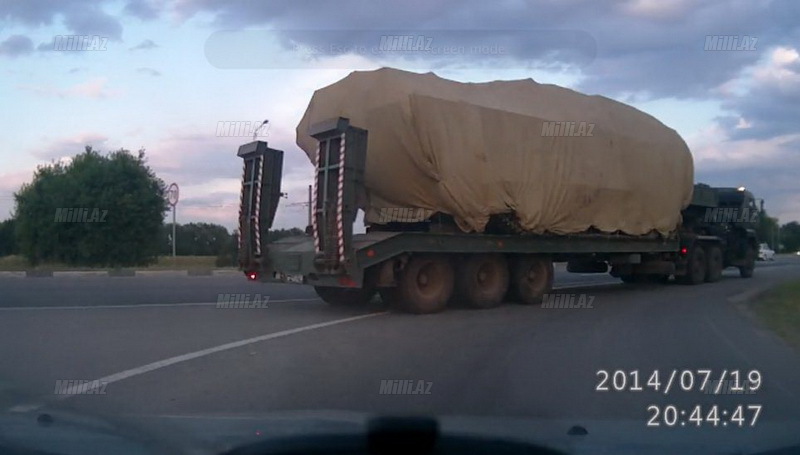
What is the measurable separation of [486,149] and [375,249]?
310 centimetres

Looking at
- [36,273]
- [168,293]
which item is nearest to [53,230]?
[36,273]

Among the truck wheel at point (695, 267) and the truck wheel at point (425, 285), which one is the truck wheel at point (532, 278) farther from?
the truck wheel at point (695, 267)

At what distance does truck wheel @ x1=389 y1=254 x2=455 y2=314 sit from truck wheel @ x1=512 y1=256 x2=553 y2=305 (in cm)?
196

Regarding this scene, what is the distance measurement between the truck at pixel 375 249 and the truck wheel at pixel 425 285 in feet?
0.06

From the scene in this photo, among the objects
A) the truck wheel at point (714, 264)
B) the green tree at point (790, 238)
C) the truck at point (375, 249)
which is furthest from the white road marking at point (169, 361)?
the green tree at point (790, 238)

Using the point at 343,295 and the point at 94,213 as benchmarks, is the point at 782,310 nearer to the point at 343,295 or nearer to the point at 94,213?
the point at 343,295

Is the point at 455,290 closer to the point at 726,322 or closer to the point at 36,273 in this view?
the point at 726,322

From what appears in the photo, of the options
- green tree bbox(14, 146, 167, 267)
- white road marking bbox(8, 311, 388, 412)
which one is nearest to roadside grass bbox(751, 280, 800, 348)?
white road marking bbox(8, 311, 388, 412)

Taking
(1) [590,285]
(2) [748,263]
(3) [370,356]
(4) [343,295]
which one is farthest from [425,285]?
(2) [748,263]

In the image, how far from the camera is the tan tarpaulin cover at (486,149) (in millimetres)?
15016

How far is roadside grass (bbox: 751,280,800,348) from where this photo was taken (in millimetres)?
13156

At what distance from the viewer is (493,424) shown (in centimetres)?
595

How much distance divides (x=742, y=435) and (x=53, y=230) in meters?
41.8

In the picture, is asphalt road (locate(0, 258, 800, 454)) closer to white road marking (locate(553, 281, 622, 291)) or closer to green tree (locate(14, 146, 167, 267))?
white road marking (locate(553, 281, 622, 291))
